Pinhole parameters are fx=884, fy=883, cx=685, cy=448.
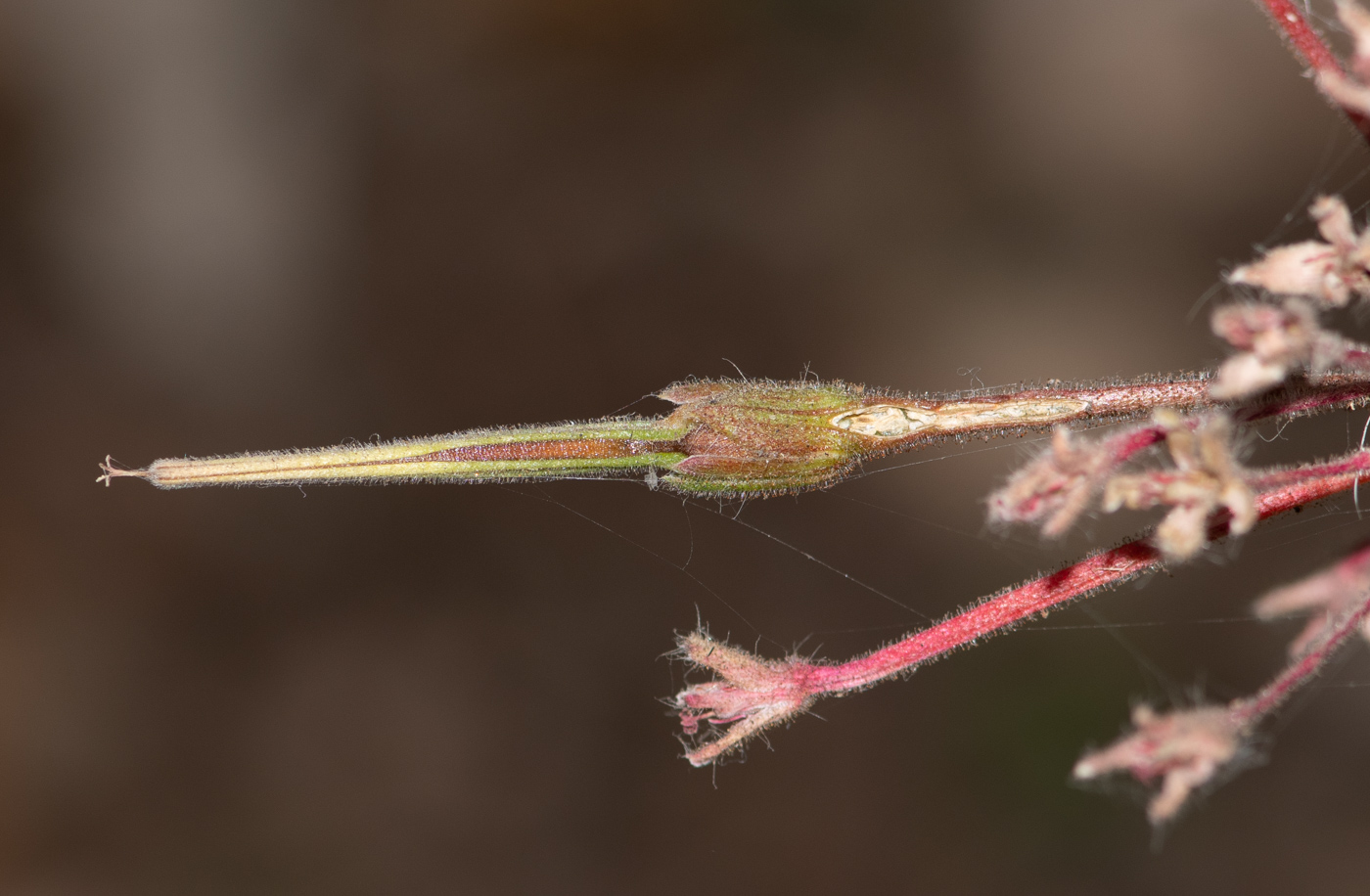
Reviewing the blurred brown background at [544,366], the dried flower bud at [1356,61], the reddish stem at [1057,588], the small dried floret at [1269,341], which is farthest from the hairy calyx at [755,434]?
the blurred brown background at [544,366]

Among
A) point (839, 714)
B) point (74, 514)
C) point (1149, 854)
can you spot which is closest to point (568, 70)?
point (74, 514)

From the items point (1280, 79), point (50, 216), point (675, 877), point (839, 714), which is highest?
point (1280, 79)

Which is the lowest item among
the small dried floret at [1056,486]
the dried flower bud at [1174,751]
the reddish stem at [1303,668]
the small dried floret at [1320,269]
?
the dried flower bud at [1174,751]

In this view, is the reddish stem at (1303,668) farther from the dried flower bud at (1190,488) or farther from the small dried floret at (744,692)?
the small dried floret at (744,692)

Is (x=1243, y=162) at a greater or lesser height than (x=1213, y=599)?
greater

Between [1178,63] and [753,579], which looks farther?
[753,579]

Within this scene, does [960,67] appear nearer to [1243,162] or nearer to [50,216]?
[1243,162]

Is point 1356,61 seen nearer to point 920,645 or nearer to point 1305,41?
point 1305,41

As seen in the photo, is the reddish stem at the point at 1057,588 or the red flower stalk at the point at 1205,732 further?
the reddish stem at the point at 1057,588
